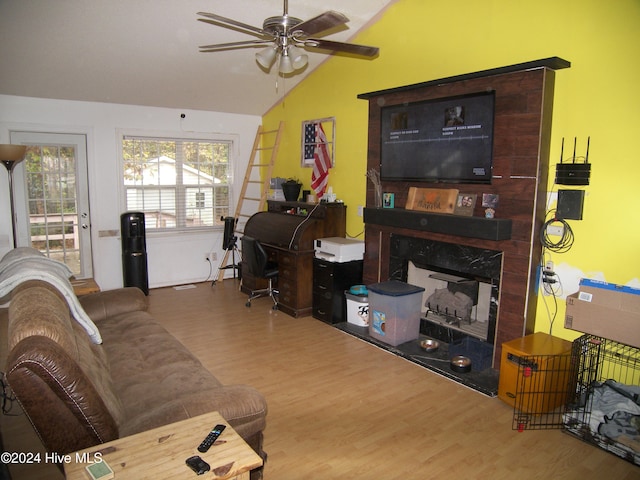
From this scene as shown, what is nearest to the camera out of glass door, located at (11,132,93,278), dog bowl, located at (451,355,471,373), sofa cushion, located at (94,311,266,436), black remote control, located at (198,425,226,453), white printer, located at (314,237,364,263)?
black remote control, located at (198,425,226,453)

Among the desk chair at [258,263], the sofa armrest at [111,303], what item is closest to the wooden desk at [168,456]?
the sofa armrest at [111,303]

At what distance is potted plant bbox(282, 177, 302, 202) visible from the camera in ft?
18.3

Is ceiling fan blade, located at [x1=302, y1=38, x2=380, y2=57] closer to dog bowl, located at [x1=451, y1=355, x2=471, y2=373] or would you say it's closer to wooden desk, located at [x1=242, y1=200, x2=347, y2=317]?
wooden desk, located at [x1=242, y1=200, x2=347, y2=317]

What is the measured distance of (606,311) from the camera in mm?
2758

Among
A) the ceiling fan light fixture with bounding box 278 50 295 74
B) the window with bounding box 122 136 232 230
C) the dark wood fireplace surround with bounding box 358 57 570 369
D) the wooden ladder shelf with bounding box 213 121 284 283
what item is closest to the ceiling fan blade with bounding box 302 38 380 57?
the ceiling fan light fixture with bounding box 278 50 295 74

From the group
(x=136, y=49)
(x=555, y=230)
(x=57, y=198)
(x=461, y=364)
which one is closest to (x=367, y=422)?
(x=461, y=364)

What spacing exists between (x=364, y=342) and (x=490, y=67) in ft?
8.43

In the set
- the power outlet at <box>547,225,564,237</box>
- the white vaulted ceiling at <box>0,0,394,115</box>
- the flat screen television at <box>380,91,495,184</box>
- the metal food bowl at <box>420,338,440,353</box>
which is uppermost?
the white vaulted ceiling at <box>0,0,394,115</box>

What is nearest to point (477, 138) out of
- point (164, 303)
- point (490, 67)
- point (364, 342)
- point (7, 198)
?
point (490, 67)

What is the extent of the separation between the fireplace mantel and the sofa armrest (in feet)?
7.28

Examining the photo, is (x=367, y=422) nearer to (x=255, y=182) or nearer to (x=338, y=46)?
(x=338, y=46)

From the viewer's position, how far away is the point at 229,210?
6555 millimetres

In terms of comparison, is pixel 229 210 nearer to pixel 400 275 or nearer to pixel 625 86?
pixel 400 275

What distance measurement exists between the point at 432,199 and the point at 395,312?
3.42 feet
